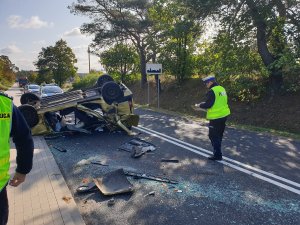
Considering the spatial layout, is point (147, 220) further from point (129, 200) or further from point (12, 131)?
point (12, 131)

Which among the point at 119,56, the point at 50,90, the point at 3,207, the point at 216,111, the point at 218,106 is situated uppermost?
the point at 119,56

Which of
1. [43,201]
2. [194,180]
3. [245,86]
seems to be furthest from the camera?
[245,86]

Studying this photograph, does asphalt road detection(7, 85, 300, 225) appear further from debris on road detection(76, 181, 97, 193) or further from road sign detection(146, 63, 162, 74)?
road sign detection(146, 63, 162, 74)

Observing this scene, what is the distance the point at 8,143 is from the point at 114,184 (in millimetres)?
3396

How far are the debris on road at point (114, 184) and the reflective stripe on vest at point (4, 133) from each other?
2.98 metres

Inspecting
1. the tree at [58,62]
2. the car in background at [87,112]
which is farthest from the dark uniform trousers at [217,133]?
the tree at [58,62]

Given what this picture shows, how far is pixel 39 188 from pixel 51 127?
542cm

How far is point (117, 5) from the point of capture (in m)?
30.3

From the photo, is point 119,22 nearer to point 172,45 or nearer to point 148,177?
point 172,45

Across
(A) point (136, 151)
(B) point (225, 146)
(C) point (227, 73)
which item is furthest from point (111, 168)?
(C) point (227, 73)

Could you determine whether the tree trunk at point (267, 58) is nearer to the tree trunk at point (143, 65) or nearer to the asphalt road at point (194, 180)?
the asphalt road at point (194, 180)

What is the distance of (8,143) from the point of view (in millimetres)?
2562

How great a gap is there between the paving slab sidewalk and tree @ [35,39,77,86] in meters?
53.5

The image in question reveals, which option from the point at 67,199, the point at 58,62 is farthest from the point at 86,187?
the point at 58,62
